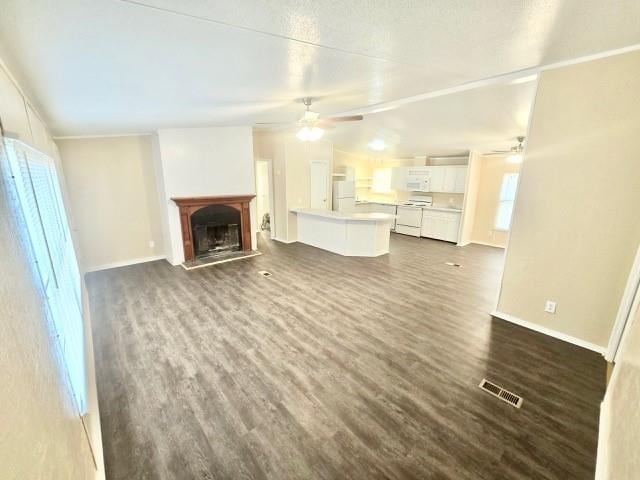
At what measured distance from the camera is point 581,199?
264cm

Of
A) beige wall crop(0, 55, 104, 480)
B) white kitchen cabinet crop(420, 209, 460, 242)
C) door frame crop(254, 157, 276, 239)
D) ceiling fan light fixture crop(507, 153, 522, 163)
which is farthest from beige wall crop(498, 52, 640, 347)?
door frame crop(254, 157, 276, 239)

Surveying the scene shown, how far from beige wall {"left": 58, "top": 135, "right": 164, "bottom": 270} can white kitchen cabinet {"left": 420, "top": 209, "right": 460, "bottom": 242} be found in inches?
256

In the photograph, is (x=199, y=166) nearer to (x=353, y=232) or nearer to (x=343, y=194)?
(x=353, y=232)

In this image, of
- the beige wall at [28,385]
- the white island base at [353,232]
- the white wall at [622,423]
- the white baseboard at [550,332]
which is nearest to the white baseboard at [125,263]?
the white island base at [353,232]

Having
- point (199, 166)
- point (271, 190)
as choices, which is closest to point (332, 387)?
Result: point (199, 166)

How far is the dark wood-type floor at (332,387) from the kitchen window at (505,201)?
3.57 m

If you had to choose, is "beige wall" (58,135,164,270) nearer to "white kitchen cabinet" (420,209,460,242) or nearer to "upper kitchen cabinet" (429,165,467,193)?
"white kitchen cabinet" (420,209,460,242)

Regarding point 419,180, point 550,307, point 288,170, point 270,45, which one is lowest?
point 550,307

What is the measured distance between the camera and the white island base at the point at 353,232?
5.68 meters

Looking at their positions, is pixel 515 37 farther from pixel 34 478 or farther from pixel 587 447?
pixel 34 478

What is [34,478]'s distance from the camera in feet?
2.24

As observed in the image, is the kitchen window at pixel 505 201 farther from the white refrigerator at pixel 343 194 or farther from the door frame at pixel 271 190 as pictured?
the door frame at pixel 271 190

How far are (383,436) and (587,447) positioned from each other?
1296 millimetres

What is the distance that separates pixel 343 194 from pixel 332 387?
6129 mm
